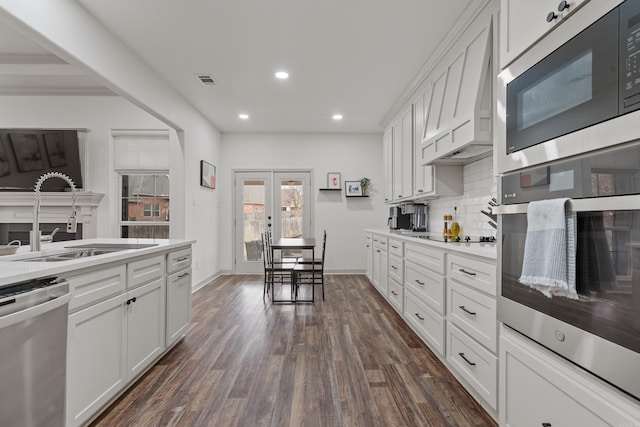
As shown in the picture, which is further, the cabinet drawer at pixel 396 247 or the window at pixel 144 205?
the window at pixel 144 205

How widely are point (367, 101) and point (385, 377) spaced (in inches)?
141

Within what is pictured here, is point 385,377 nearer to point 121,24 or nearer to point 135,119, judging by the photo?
point 121,24

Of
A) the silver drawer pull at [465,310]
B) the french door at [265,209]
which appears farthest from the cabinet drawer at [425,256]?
the french door at [265,209]

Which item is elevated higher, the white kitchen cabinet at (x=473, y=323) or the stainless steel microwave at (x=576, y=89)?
the stainless steel microwave at (x=576, y=89)

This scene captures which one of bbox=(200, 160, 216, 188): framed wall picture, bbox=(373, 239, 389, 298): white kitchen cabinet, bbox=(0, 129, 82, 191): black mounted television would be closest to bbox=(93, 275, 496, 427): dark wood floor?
bbox=(373, 239, 389, 298): white kitchen cabinet

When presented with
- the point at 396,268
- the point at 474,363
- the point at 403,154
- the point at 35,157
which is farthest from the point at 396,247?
the point at 35,157

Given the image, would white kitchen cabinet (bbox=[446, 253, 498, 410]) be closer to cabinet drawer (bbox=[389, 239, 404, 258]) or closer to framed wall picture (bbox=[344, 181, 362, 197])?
cabinet drawer (bbox=[389, 239, 404, 258])

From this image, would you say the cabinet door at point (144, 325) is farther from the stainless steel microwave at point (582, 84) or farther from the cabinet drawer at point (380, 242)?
the cabinet drawer at point (380, 242)

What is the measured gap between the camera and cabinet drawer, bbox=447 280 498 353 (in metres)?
1.75

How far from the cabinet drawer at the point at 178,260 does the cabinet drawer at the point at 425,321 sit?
7.05 ft

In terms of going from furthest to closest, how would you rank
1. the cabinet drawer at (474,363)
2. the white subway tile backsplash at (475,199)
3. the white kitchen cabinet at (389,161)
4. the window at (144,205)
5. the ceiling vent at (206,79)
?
the white kitchen cabinet at (389,161), the window at (144,205), the ceiling vent at (206,79), the white subway tile backsplash at (475,199), the cabinet drawer at (474,363)

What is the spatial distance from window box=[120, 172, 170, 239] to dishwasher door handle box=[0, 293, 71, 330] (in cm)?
349

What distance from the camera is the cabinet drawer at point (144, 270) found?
6.73 feet

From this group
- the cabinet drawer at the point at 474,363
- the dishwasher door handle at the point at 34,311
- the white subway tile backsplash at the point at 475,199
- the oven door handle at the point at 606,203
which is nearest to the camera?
the oven door handle at the point at 606,203
